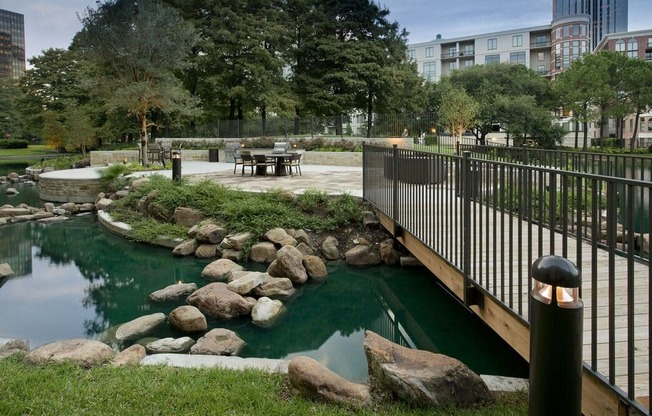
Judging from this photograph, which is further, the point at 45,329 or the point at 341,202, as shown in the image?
the point at 341,202

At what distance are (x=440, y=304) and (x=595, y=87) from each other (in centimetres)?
3487

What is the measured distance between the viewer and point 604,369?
110 inches

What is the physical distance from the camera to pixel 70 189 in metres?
16.5

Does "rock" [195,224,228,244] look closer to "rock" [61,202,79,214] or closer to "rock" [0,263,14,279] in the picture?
"rock" [0,263,14,279]

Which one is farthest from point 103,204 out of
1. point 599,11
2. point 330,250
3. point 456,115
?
point 599,11

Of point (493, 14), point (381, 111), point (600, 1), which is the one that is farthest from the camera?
point (600, 1)

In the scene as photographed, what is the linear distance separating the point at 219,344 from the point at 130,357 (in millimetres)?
1052

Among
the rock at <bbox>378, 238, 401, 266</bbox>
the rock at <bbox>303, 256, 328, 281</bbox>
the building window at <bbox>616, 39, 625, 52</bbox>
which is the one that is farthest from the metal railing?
the building window at <bbox>616, 39, 625, 52</bbox>

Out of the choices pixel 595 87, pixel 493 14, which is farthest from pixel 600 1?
pixel 595 87

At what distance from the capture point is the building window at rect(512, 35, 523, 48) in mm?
64812

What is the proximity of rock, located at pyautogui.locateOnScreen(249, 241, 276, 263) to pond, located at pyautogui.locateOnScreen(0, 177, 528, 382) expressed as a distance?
234 mm

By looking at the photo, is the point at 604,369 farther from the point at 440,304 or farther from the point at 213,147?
the point at 213,147

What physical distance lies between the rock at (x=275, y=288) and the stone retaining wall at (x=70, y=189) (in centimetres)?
1101

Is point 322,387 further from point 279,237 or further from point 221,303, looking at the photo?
point 279,237
